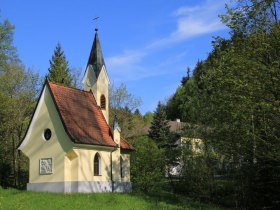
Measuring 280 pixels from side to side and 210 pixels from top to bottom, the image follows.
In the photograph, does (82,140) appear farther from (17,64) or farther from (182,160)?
(17,64)

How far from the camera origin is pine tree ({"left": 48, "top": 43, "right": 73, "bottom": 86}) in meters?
44.3

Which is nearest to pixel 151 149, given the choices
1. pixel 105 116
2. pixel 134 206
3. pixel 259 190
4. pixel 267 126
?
pixel 105 116

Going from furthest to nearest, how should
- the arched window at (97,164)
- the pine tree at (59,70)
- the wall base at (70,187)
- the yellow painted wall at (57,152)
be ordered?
the pine tree at (59,70)
the arched window at (97,164)
the yellow painted wall at (57,152)
the wall base at (70,187)

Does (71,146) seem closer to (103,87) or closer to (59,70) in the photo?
(103,87)

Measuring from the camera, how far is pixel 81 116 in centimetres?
2700

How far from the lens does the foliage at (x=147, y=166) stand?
2824 cm

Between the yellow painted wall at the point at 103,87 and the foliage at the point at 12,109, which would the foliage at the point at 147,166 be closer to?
the yellow painted wall at the point at 103,87

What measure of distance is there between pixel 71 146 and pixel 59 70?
21.9 m

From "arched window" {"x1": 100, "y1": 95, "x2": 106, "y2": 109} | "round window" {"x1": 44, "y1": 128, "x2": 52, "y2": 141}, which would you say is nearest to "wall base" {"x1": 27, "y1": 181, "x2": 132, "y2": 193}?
"round window" {"x1": 44, "y1": 128, "x2": 52, "y2": 141}

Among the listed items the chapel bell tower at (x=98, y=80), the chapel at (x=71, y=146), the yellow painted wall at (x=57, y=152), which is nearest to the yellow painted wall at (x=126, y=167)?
the chapel at (x=71, y=146)

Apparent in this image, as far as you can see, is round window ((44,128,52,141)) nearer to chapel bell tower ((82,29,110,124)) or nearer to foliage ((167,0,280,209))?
chapel bell tower ((82,29,110,124))

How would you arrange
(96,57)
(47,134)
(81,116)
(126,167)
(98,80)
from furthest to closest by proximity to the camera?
(96,57) → (98,80) → (126,167) → (81,116) → (47,134)

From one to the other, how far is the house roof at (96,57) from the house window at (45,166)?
806 cm

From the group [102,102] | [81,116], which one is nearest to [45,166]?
[81,116]
